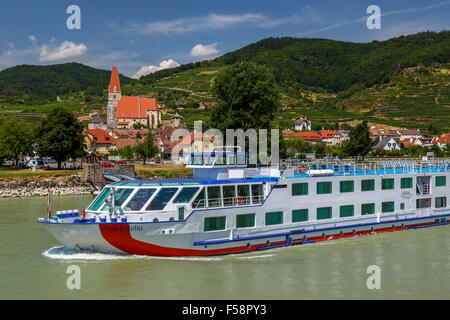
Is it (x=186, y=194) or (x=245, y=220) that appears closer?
(x=186, y=194)

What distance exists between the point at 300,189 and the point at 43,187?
33.1 meters

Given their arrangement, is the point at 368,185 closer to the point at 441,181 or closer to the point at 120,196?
the point at 441,181

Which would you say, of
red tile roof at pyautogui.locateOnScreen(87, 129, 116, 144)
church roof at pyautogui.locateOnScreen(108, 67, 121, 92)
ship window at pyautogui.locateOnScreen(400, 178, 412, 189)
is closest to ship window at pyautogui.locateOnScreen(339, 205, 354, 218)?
ship window at pyautogui.locateOnScreen(400, 178, 412, 189)

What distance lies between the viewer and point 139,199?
58.2 feet

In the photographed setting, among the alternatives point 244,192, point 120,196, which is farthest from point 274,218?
point 120,196

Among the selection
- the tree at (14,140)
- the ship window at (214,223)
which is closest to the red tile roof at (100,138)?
the tree at (14,140)

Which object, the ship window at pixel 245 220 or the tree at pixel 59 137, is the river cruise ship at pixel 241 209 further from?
the tree at pixel 59 137

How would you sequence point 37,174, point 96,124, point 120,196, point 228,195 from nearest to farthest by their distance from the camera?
point 120,196
point 228,195
point 37,174
point 96,124

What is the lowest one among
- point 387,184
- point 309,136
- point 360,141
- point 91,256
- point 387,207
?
point 91,256

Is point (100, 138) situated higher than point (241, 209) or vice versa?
point (100, 138)

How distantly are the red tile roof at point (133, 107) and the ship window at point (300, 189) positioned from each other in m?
125

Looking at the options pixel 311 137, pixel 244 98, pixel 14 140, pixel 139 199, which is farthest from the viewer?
pixel 311 137
